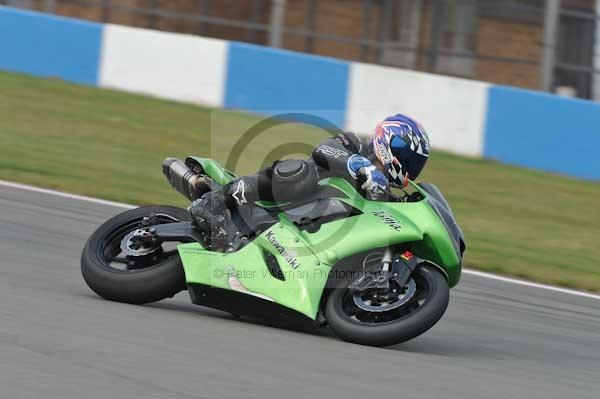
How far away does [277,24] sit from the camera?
15.7m

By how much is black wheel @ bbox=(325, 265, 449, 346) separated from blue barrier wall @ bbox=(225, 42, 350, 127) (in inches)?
337

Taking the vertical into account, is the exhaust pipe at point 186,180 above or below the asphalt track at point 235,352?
above

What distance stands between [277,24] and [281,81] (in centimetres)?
124

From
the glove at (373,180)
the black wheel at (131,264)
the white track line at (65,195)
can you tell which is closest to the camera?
the glove at (373,180)

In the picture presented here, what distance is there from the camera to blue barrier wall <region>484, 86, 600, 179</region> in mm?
→ 12945

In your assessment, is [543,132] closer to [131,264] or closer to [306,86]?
[306,86]

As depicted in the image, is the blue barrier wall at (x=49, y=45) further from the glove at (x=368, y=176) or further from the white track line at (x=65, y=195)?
the glove at (x=368, y=176)

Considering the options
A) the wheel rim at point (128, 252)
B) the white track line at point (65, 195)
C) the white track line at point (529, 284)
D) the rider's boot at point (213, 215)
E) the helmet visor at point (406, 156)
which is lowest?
the white track line at point (529, 284)

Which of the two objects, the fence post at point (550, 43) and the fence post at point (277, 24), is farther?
the fence post at point (277, 24)

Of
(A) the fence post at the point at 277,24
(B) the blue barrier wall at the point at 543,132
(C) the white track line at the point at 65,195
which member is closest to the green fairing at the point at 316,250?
(C) the white track line at the point at 65,195

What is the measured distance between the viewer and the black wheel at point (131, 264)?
603cm

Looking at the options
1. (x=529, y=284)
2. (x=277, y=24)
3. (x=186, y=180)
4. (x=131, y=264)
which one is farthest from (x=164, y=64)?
(x=131, y=264)

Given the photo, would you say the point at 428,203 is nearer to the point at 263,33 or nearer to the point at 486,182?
the point at 486,182

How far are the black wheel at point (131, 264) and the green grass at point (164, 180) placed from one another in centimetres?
201
